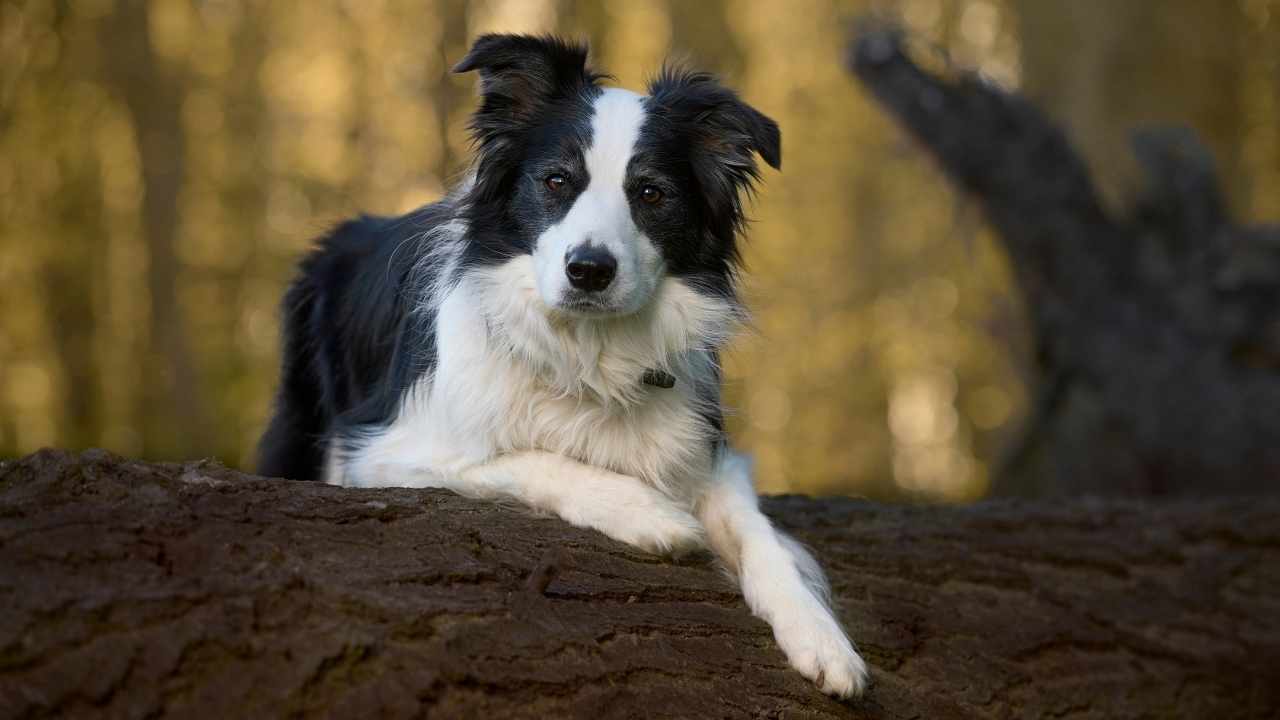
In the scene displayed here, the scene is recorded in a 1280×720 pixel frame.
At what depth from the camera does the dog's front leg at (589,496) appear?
3.90 m

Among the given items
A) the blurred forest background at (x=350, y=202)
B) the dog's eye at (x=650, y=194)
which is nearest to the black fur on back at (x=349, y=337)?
the dog's eye at (x=650, y=194)

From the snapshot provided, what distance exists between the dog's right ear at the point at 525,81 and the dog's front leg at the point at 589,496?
1224mm

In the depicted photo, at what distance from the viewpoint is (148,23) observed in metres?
17.9

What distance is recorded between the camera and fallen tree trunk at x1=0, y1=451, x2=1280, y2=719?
279 centimetres

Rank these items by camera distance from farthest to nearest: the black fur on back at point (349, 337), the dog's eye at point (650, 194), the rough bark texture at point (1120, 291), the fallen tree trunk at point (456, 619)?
the rough bark texture at point (1120, 291) → the black fur on back at point (349, 337) → the dog's eye at point (650, 194) → the fallen tree trunk at point (456, 619)

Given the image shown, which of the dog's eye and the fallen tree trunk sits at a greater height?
the dog's eye

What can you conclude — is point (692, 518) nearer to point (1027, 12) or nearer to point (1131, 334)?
point (1131, 334)

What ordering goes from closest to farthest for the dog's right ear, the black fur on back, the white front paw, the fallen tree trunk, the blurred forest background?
the fallen tree trunk, the white front paw, the dog's right ear, the black fur on back, the blurred forest background

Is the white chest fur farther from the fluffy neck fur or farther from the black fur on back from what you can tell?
the black fur on back

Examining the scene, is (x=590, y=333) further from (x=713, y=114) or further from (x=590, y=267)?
Answer: (x=713, y=114)

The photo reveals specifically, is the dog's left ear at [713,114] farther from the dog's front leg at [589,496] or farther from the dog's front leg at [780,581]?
the dog's front leg at [589,496]

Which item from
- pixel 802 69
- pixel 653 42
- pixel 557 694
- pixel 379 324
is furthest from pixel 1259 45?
pixel 557 694

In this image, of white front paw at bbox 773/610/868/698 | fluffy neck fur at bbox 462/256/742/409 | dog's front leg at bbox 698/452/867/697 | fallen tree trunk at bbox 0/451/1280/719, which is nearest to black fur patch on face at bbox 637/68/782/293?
fluffy neck fur at bbox 462/256/742/409

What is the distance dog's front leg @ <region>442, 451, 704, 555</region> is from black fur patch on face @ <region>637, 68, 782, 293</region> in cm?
80
